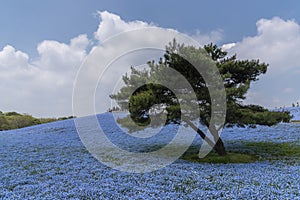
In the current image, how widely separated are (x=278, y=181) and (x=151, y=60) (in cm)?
749

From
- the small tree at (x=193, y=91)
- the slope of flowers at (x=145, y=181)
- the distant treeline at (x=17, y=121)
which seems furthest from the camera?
the distant treeline at (x=17, y=121)

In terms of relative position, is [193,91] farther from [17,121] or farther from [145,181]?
[17,121]

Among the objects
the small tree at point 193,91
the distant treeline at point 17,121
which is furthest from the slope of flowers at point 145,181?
the distant treeline at point 17,121

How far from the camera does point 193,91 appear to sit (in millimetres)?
11391

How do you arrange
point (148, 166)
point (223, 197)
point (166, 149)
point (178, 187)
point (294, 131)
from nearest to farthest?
1. point (223, 197)
2. point (178, 187)
3. point (148, 166)
4. point (166, 149)
5. point (294, 131)

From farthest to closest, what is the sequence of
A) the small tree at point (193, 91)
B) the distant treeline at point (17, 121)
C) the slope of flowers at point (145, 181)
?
the distant treeline at point (17, 121)
the small tree at point (193, 91)
the slope of flowers at point (145, 181)

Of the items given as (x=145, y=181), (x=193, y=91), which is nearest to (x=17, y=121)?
(x=193, y=91)

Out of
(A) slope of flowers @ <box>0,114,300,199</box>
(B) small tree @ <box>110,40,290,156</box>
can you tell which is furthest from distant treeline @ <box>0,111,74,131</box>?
(B) small tree @ <box>110,40,290,156</box>

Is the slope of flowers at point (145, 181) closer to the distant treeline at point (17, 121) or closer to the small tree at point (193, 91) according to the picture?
the small tree at point (193, 91)

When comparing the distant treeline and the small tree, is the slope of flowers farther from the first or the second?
the distant treeline

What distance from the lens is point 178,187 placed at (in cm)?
754

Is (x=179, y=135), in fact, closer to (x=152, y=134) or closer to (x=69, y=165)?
(x=152, y=134)

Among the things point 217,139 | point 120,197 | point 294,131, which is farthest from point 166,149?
point 294,131

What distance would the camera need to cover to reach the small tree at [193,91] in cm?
1103
